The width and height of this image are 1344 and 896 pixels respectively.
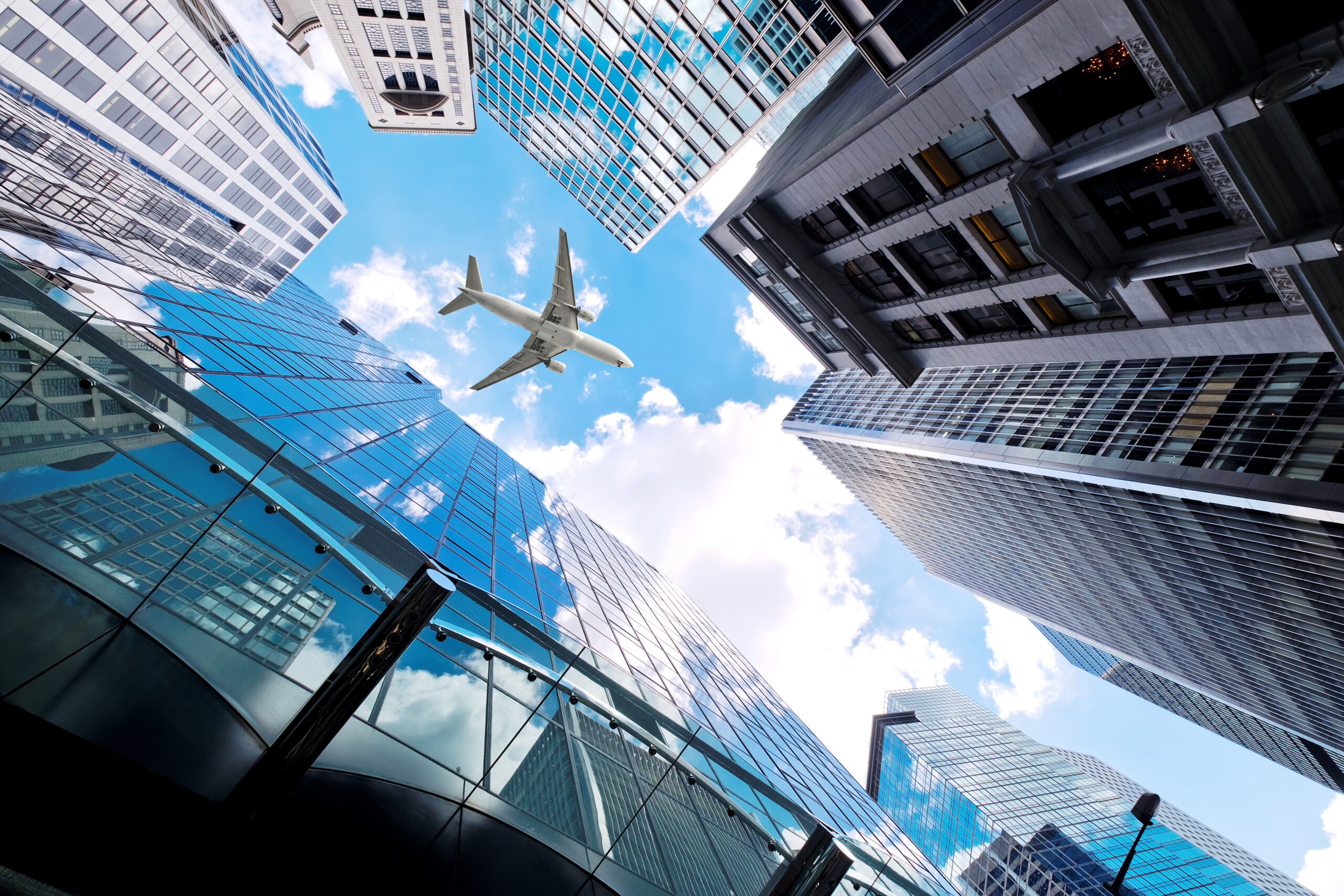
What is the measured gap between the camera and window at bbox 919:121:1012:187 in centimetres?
2216

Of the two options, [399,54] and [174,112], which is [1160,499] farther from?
[174,112]

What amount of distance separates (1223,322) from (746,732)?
26.5 meters

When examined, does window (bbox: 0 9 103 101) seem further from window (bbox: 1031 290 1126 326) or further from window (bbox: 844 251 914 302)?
window (bbox: 1031 290 1126 326)

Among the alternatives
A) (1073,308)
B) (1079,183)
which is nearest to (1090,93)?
(1079,183)

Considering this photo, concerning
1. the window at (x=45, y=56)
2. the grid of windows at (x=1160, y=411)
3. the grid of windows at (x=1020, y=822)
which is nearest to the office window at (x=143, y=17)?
the window at (x=45, y=56)

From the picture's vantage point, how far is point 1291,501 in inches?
1384

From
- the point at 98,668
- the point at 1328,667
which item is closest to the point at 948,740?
the point at 1328,667

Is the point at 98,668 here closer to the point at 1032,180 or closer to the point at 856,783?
the point at 1032,180

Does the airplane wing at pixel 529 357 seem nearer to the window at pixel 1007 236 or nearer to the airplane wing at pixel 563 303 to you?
the airplane wing at pixel 563 303

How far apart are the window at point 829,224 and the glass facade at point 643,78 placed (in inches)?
972

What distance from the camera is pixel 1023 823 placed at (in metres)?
73.8

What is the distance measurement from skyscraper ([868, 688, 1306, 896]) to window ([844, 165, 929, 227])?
251 feet

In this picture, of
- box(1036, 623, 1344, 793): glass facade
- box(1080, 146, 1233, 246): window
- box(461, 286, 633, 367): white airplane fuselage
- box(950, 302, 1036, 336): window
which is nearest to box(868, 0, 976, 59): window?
box(1080, 146, 1233, 246): window

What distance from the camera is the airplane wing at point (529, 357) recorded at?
3994 cm
